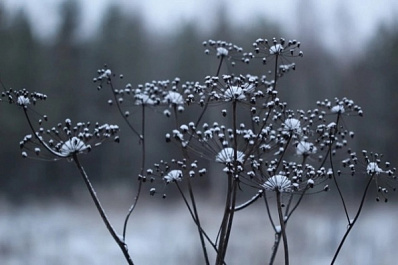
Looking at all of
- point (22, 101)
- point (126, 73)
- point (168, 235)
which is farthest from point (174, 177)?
point (126, 73)

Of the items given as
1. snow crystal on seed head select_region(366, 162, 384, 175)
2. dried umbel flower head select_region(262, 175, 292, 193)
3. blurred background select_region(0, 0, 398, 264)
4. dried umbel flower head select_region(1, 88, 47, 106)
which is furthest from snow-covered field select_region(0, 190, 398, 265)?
dried umbel flower head select_region(1, 88, 47, 106)

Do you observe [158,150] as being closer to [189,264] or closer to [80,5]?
[80,5]

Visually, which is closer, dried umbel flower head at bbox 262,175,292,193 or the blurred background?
dried umbel flower head at bbox 262,175,292,193

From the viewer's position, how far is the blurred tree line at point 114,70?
416 inches

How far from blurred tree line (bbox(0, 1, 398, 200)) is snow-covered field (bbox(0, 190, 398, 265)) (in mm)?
1001

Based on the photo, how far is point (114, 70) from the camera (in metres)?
12.1

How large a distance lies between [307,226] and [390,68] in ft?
12.6

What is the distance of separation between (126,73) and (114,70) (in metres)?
0.39

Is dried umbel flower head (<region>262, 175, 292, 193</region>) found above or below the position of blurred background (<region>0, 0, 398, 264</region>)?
below

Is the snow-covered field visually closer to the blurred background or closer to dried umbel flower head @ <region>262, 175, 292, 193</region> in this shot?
the blurred background

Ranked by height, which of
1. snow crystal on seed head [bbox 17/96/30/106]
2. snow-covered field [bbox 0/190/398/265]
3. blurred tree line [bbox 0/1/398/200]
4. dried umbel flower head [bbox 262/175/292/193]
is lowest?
dried umbel flower head [bbox 262/175/292/193]

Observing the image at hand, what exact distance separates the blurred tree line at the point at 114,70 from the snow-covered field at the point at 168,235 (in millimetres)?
1001

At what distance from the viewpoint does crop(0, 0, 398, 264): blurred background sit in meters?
10.1

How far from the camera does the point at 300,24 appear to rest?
11.4 metres
